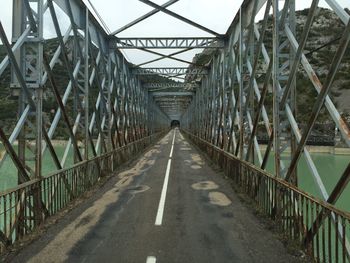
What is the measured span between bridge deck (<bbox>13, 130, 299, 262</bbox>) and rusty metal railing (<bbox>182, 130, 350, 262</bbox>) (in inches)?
15.7

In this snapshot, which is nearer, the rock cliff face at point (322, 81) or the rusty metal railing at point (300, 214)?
the rusty metal railing at point (300, 214)

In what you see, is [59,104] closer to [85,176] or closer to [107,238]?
[85,176]

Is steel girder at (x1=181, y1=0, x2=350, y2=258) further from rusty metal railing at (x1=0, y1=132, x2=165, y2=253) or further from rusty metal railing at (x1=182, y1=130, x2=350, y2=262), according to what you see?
rusty metal railing at (x1=0, y1=132, x2=165, y2=253)

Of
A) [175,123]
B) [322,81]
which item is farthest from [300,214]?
[175,123]

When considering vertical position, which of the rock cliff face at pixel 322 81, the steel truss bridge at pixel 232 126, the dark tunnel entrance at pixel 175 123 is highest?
the rock cliff face at pixel 322 81

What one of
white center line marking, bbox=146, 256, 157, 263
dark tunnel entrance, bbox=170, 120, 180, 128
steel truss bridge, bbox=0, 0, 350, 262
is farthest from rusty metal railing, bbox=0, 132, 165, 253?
dark tunnel entrance, bbox=170, 120, 180, 128

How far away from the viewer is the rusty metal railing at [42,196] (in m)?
7.71

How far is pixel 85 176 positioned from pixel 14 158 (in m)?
5.98

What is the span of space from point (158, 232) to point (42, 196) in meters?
3.11

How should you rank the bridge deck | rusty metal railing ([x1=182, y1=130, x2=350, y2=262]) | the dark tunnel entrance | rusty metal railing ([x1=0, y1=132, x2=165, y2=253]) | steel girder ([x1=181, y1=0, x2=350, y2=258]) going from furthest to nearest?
the dark tunnel entrance, rusty metal railing ([x1=0, y1=132, x2=165, y2=253]), the bridge deck, steel girder ([x1=181, y1=0, x2=350, y2=258]), rusty metal railing ([x1=182, y1=130, x2=350, y2=262])

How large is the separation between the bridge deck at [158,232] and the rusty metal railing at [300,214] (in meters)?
0.40

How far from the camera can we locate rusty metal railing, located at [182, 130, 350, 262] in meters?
6.17

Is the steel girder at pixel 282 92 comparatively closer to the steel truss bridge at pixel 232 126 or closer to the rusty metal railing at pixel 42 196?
the steel truss bridge at pixel 232 126

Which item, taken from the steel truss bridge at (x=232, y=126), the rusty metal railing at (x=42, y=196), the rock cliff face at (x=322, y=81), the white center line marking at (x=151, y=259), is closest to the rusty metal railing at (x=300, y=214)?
the steel truss bridge at (x=232, y=126)
